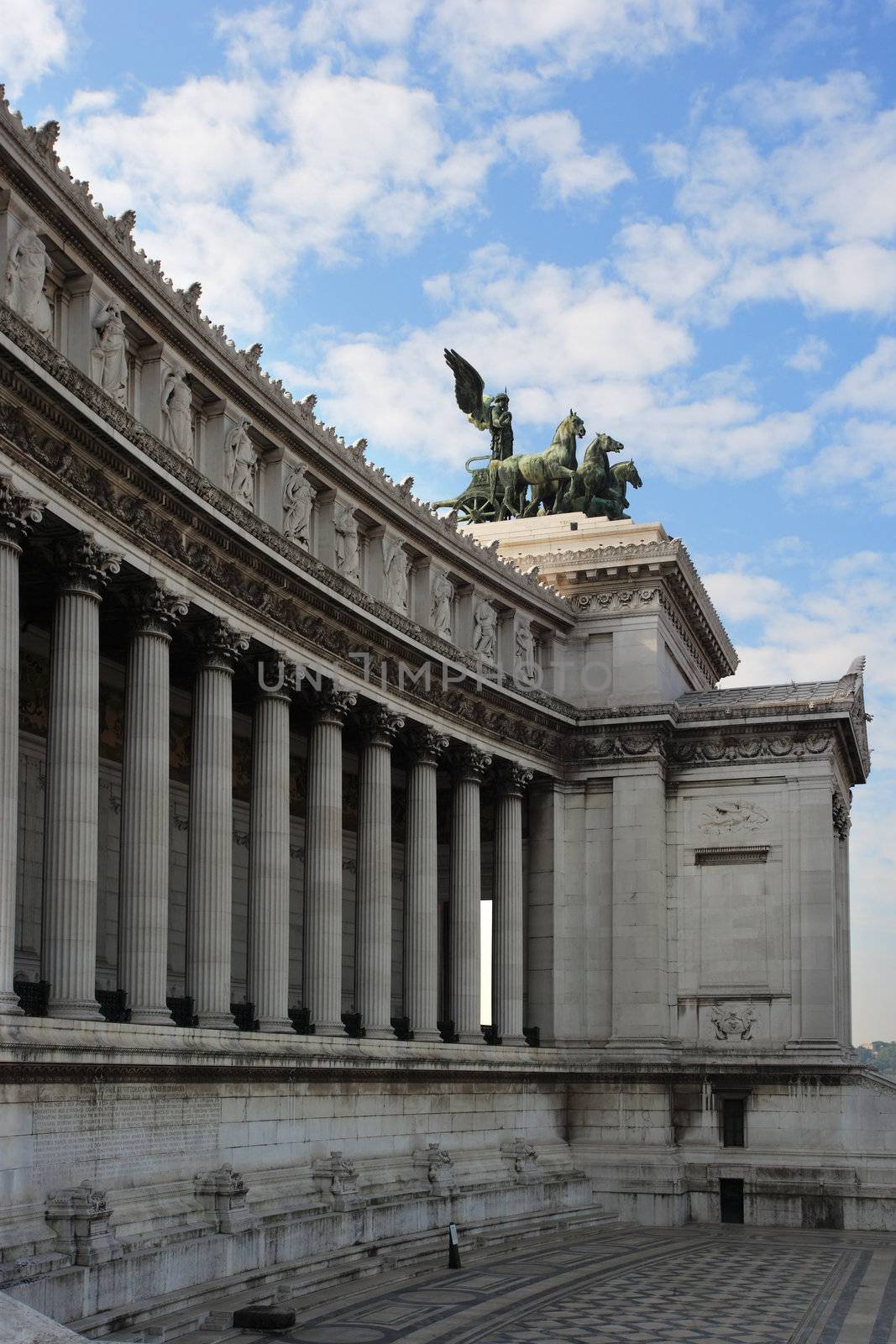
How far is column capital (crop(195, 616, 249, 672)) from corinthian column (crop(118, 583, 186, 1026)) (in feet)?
7.26

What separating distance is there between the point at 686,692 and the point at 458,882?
14.7 metres

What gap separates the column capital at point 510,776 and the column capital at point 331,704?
11.3 m

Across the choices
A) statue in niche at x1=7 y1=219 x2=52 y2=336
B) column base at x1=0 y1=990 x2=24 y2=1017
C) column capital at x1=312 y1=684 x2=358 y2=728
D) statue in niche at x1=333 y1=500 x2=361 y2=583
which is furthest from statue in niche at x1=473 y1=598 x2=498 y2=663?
column base at x1=0 y1=990 x2=24 y2=1017

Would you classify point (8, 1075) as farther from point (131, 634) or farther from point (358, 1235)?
point (358, 1235)

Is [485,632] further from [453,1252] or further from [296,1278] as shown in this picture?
[296,1278]

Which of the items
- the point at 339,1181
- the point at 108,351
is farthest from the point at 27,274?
the point at 339,1181

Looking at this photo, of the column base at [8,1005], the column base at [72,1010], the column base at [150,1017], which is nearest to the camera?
the column base at [8,1005]

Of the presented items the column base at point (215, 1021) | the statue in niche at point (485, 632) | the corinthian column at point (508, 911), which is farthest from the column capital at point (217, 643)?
the corinthian column at point (508, 911)

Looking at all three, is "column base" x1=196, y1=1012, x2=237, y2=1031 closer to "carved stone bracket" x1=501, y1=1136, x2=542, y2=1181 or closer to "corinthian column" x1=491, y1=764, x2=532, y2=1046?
"carved stone bracket" x1=501, y1=1136, x2=542, y2=1181

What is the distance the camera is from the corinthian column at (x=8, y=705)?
3272cm

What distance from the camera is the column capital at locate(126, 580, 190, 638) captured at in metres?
39.5

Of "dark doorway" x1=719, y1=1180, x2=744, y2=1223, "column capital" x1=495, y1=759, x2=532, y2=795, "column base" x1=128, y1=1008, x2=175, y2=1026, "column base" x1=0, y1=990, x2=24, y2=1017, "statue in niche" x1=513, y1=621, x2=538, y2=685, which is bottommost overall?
"dark doorway" x1=719, y1=1180, x2=744, y2=1223

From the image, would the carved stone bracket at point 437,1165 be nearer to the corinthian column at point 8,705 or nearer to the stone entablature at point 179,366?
the stone entablature at point 179,366

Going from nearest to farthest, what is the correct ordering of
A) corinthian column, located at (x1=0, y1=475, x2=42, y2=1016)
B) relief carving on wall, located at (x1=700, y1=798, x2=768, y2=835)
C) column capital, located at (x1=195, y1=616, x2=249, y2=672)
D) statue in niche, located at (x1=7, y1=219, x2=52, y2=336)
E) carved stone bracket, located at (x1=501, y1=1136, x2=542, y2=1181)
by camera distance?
1. corinthian column, located at (x1=0, y1=475, x2=42, y2=1016)
2. statue in niche, located at (x1=7, y1=219, x2=52, y2=336)
3. column capital, located at (x1=195, y1=616, x2=249, y2=672)
4. carved stone bracket, located at (x1=501, y1=1136, x2=542, y2=1181)
5. relief carving on wall, located at (x1=700, y1=798, x2=768, y2=835)
